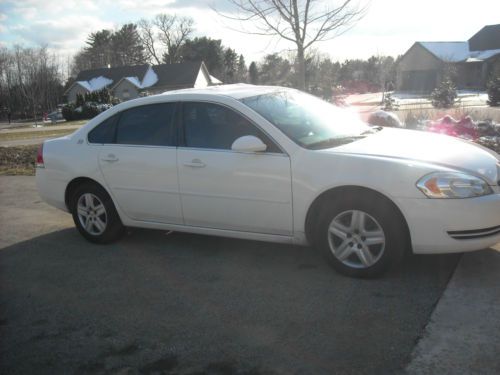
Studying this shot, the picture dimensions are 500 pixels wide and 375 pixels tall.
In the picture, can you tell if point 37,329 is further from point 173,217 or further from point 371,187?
point 371,187

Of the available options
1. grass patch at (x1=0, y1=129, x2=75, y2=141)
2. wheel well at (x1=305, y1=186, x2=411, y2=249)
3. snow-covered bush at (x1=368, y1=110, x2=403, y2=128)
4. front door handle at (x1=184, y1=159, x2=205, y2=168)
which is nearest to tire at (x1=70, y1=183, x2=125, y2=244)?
front door handle at (x1=184, y1=159, x2=205, y2=168)

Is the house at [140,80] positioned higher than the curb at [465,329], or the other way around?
the house at [140,80]

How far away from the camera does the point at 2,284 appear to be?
461 cm

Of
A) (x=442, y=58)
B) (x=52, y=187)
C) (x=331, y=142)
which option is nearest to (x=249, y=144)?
(x=331, y=142)

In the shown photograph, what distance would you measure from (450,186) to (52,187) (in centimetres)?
423

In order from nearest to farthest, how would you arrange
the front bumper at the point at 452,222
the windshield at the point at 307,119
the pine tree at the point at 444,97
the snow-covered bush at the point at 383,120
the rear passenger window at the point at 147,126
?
the front bumper at the point at 452,222 → the windshield at the point at 307,119 → the rear passenger window at the point at 147,126 → the snow-covered bush at the point at 383,120 → the pine tree at the point at 444,97

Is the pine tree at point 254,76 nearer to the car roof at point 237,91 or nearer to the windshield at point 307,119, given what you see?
the car roof at point 237,91

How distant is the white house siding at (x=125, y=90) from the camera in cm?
6184

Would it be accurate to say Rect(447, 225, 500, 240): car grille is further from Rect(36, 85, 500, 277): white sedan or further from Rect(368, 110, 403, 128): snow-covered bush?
Rect(368, 110, 403, 128): snow-covered bush

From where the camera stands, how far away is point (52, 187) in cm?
569

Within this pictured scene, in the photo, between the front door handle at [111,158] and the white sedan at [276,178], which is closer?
the white sedan at [276,178]

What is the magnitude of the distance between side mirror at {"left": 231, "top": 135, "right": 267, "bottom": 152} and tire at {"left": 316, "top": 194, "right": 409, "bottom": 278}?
29.6 inches

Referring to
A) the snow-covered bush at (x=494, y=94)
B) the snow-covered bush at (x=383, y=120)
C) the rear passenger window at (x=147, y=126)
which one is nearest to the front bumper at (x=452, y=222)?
the rear passenger window at (x=147, y=126)

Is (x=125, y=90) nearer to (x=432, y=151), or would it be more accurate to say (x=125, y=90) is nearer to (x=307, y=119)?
(x=307, y=119)
